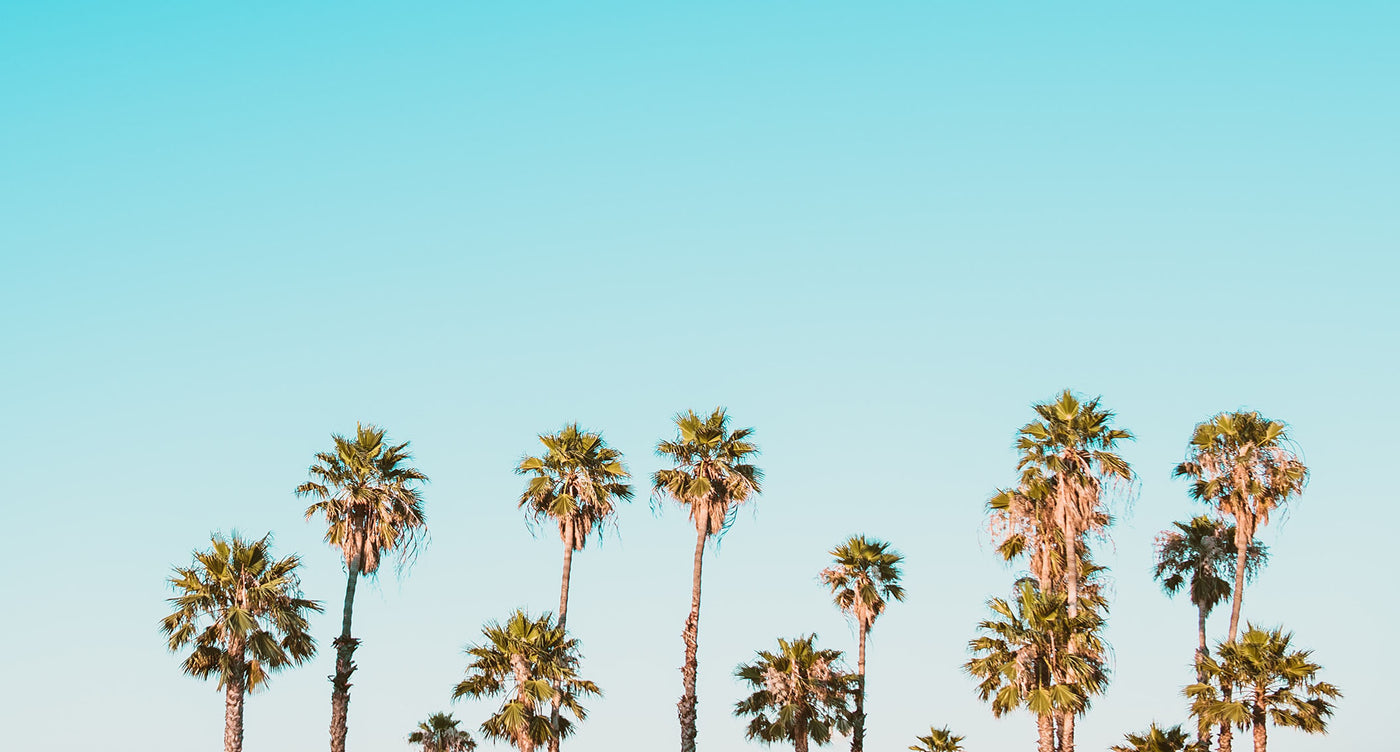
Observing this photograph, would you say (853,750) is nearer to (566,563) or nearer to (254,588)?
(566,563)

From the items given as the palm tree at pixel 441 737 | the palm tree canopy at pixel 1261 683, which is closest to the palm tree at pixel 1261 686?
the palm tree canopy at pixel 1261 683

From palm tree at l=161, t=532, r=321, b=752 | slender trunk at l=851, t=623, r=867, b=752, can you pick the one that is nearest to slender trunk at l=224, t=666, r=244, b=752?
palm tree at l=161, t=532, r=321, b=752

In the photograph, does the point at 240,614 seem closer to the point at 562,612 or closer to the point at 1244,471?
the point at 562,612

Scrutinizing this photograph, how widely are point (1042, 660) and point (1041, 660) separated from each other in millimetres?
39

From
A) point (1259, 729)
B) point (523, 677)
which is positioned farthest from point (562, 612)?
point (1259, 729)

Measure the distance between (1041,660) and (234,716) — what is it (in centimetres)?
2534

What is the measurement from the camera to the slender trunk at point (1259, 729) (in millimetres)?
44688

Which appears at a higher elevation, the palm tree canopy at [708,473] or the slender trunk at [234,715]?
the palm tree canopy at [708,473]

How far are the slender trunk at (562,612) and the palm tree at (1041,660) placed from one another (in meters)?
13.7

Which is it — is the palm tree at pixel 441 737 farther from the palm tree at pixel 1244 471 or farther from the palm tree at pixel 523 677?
the palm tree at pixel 1244 471

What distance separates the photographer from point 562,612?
49.9m

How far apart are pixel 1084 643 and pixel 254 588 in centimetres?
2666

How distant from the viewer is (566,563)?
2034 inches

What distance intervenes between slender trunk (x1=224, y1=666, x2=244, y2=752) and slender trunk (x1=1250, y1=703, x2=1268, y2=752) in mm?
32549
